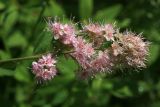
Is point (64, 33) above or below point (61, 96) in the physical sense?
below

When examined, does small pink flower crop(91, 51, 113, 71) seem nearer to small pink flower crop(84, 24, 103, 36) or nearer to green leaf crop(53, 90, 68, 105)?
small pink flower crop(84, 24, 103, 36)

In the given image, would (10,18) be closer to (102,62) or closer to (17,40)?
(17,40)

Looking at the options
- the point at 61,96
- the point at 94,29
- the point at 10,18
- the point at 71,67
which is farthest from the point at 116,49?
the point at 10,18

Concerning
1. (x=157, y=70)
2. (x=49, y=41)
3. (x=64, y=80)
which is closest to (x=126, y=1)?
(x=157, y=70)

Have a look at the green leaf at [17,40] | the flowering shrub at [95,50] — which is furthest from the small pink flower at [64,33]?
the green leaf at [17,40]

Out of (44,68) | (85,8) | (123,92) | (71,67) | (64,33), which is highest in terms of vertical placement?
(85,8)

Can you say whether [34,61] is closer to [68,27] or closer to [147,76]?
[68,27]

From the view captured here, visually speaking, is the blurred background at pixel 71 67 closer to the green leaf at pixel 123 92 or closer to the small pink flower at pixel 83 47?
the green leaf at pixel 123 92
